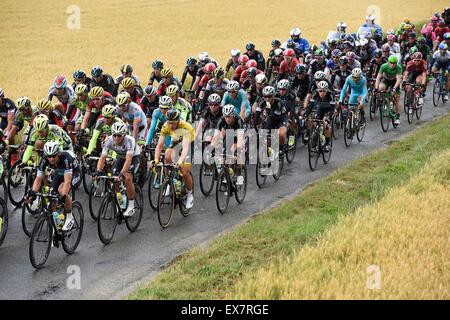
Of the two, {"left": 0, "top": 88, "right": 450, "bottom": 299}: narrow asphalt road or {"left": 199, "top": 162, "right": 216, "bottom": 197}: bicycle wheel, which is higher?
{"left": 199, "top": 162, "right": 216, "bottom": 197}: bicycle wheel

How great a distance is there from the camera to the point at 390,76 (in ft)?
64.3

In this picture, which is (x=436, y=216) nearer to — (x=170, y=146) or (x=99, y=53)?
(x=170, y=146)

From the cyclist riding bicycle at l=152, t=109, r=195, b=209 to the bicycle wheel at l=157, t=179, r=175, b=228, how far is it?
0.36 m

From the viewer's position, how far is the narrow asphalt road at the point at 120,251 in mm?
9328

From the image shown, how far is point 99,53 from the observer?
115 feet

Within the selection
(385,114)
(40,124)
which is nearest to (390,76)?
(385,114)

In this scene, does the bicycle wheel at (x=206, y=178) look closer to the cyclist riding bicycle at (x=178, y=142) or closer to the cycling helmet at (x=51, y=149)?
the cyclist riding bicycle at (x=178, y=142)

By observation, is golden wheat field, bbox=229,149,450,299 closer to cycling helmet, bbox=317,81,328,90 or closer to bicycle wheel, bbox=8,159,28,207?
cycling helmet, bbox=317,81,328,90

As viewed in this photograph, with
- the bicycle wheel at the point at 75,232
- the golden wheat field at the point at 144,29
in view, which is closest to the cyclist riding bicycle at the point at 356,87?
the bicycle wheel at the point at 75,232

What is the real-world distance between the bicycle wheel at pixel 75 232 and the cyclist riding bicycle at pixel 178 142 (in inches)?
64.7

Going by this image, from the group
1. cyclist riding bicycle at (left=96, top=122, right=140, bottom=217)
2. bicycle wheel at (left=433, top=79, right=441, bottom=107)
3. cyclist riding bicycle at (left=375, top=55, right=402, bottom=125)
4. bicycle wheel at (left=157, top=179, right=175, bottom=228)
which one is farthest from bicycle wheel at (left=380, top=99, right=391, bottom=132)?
cyclist riding bicycle at (left=96, top=122, right=140, bottom=217)

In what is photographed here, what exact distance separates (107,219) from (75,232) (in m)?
0.57

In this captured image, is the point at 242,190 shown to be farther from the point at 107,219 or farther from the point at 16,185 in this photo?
the point at 16,185

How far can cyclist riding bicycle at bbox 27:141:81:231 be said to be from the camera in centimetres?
1023
